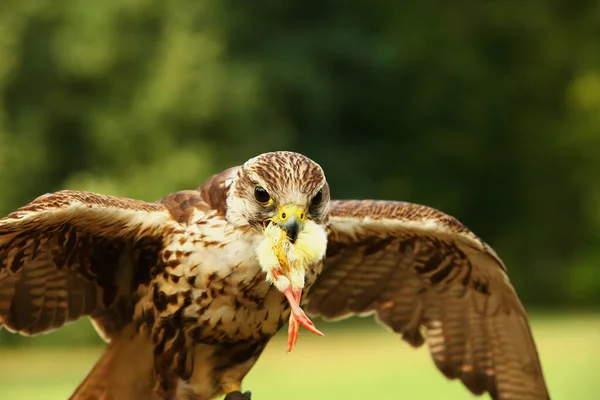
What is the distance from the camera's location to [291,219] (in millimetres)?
4859

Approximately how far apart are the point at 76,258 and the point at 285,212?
4.97 ft

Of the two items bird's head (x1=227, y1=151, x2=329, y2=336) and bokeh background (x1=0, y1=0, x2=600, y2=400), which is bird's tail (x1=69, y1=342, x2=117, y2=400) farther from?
bokeh background (x1=0, y1=0, x2=600, y2=400)

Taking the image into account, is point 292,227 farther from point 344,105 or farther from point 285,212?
point 344,105

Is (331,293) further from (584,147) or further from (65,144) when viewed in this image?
(584,147)

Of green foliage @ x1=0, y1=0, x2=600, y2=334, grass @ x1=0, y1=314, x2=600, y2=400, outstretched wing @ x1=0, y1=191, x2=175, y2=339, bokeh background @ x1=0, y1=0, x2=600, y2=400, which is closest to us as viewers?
outstretched wing @ x1=0, y1=191, x2=175, y2=339

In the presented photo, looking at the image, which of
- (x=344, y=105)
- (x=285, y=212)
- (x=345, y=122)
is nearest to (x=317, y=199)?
(x=285, y=212)

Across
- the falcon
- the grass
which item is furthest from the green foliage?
the falcon

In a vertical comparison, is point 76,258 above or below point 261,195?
below

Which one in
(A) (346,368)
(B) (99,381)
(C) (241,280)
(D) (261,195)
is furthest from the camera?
(A) (346,368)

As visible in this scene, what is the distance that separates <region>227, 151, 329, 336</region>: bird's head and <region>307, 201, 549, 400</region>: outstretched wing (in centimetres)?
125

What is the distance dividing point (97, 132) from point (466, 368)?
1785cm

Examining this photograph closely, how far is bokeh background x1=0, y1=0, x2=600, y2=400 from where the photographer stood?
21.8 metres

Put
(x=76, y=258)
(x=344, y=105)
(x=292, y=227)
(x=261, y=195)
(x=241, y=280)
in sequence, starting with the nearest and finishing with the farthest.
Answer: (x=292, y=227)
(x=261, y=195)
(x=241, y=280)
(x=76, y=258)
(x=344, y=105)

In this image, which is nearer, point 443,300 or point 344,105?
point 443,300
